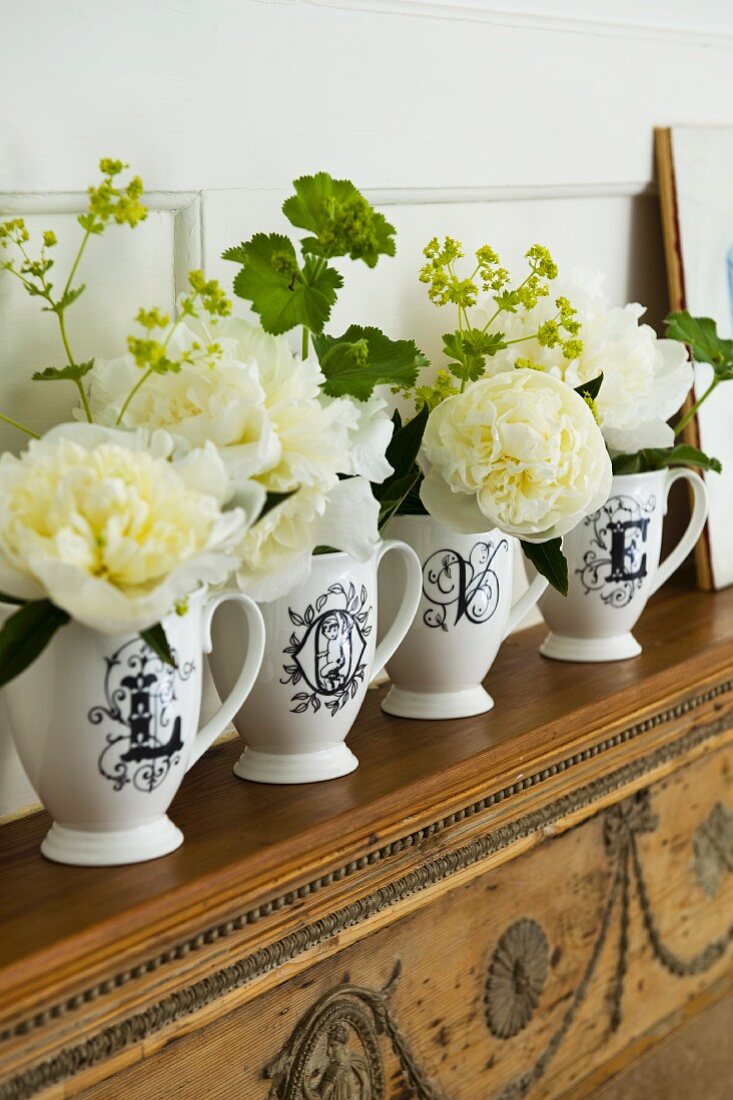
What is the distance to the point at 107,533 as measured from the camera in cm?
49

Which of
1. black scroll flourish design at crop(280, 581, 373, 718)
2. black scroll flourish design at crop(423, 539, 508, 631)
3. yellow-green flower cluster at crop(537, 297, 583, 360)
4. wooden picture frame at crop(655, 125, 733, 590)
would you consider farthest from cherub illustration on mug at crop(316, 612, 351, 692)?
wooden picture frame at crop(655, 125, 733, 590)

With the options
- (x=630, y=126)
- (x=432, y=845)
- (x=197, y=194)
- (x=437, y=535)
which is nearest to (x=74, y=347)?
(x=197, y=194)

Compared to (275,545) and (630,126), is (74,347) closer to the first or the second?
(275,545)

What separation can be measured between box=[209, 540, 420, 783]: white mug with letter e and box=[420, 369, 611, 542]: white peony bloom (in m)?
0.06

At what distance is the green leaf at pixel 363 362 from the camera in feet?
2.14

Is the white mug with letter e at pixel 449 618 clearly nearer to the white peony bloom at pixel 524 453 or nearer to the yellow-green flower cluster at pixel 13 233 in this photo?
the white peony bloom at pixel 524 453

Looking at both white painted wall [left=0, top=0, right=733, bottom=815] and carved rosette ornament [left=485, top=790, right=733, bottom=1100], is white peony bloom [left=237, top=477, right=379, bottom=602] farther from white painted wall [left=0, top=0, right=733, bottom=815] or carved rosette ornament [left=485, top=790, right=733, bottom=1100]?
carved rosette ornament [left=485, top=790, right=733, bottom=1100]

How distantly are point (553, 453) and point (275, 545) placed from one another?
6.8 inches

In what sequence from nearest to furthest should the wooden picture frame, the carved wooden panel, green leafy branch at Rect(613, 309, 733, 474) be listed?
1. the carved wooden panel
2. green leafy branch at Rect(613, 309, 733, 474)
3. the wooden picture frame

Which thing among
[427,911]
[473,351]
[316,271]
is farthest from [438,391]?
[427,911]

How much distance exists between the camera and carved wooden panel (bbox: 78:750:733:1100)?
0.71m

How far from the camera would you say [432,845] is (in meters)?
0.72

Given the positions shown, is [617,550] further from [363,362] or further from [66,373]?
[66,373]

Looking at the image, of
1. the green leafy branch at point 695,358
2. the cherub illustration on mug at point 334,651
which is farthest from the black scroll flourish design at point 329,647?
the green leafy branch at point 695,358
